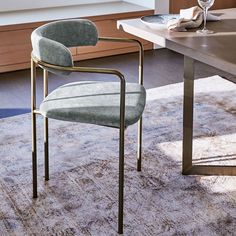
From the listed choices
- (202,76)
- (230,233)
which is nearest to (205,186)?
(230,233)

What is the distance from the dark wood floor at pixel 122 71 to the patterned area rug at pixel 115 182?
296mm

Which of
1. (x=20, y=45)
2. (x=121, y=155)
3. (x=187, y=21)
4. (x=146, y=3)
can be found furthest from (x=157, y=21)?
(x=146, y=3)

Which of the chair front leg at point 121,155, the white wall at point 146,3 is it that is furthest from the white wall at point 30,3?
the chair front leg at point 121,155

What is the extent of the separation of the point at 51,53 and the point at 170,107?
5.13 feet

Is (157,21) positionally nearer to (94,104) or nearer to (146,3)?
(94,104)

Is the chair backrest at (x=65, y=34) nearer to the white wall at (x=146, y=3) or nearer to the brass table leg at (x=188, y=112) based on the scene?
the brass table leg at (x=188, y=112)

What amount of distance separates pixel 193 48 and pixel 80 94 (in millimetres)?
556

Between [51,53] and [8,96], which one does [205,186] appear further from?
[8,96]

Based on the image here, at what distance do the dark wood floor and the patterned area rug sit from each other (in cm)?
30

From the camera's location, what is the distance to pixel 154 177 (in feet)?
8.46

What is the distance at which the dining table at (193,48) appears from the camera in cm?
198

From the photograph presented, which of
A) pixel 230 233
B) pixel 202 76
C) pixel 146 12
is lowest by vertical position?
pixel 230 233

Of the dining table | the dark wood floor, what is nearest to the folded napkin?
the dining table

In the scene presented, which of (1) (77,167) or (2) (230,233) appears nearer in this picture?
(2) (230,233)
